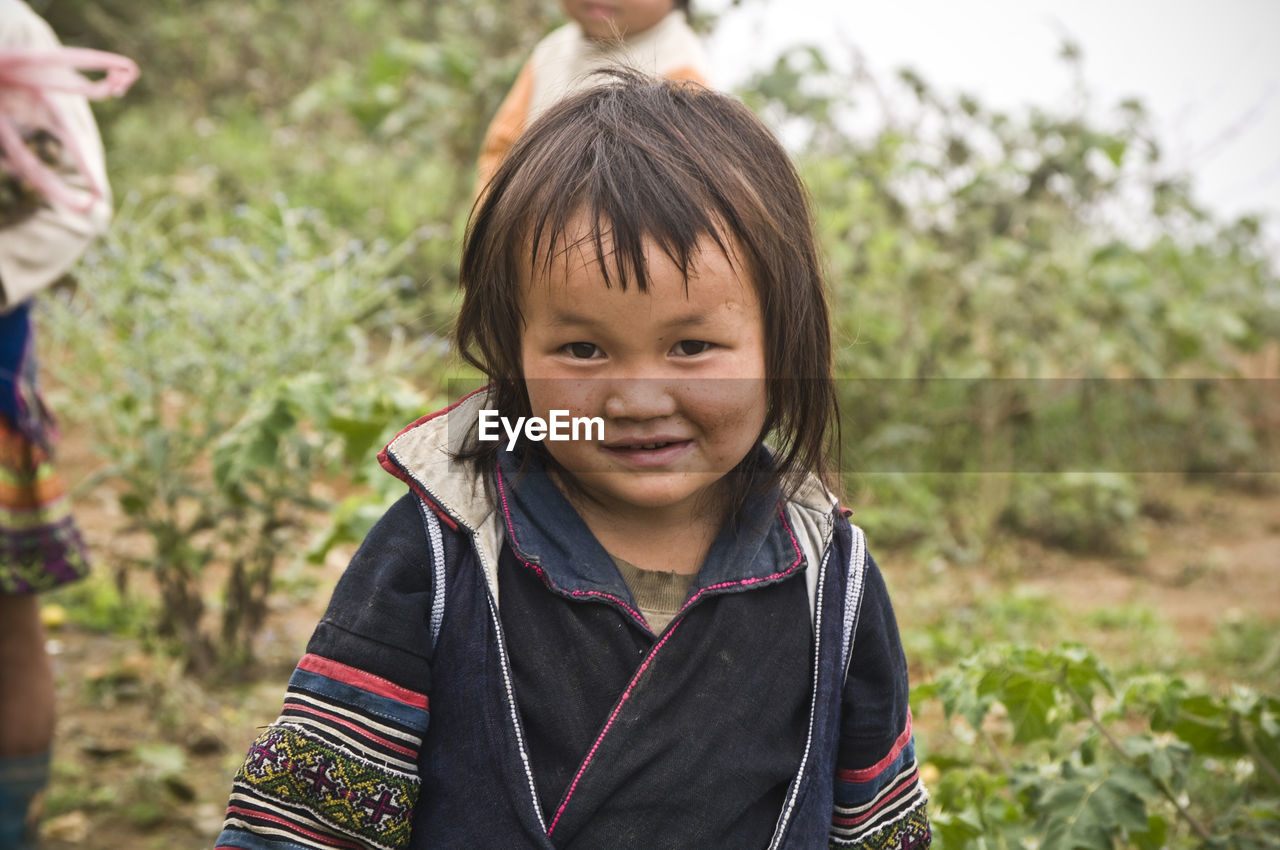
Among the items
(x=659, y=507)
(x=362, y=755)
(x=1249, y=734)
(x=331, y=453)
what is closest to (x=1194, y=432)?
(x=1249, y=734)

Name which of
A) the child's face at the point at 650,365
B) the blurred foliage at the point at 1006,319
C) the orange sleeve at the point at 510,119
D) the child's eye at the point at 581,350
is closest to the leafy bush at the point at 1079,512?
the blurred foliage at the point at 1006,319

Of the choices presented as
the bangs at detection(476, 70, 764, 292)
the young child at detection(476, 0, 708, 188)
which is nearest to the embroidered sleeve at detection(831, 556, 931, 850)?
the bangs at detection(476, 70, 764, 292)

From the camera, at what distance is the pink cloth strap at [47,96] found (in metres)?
1.97

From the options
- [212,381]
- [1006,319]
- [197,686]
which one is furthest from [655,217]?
[1006,319]

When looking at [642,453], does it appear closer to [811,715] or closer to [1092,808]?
[811,715]

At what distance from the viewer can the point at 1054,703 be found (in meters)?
1.72

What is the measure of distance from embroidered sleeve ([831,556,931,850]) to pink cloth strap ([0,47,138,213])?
1618mm

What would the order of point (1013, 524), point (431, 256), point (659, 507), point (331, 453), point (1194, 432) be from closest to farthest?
1. point (659, 507)
2. point (331, 453)
3. point (1013, 524)
4. point (1194, 432)
5. point (431, 256)

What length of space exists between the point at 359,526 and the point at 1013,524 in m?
3.32

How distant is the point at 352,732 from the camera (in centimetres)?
111

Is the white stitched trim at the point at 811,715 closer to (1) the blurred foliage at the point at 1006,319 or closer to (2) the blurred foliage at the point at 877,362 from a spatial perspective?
(2) the blurred foliage at the point at 877,362

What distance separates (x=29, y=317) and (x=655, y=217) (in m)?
1.61

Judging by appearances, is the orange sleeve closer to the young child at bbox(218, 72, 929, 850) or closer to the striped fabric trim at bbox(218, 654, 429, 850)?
the young child at bbox(218, 72, 929, 850)

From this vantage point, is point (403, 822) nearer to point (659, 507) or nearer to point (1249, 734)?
point (659, 507)
